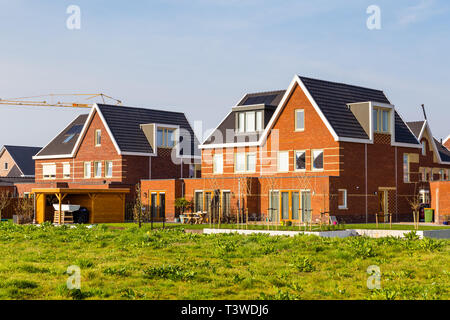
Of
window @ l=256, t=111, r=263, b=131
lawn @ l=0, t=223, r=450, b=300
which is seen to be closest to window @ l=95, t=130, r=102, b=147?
window @ l=256, t=111, r=263, b=131

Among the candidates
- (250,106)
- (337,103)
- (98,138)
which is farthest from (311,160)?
(98,138)

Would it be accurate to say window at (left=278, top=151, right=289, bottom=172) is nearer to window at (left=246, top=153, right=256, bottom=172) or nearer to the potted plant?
window at (left=246, top=153, right=256, bottom=172)

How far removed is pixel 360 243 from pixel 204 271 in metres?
6.95

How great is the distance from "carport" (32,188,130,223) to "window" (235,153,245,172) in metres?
7.70

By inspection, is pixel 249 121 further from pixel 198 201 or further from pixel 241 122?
pixel 198 201

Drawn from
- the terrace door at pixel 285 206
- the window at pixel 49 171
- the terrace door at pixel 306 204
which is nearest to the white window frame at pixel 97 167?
the window at pixel 49 171

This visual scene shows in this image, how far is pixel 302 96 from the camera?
3941cm

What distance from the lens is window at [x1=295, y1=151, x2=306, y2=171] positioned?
39.4 m

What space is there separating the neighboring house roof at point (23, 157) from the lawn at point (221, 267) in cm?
5566

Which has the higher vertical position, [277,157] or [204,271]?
[277,157]

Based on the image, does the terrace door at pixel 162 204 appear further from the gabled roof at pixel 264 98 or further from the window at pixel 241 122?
the gabled roof at pixel 264 98
